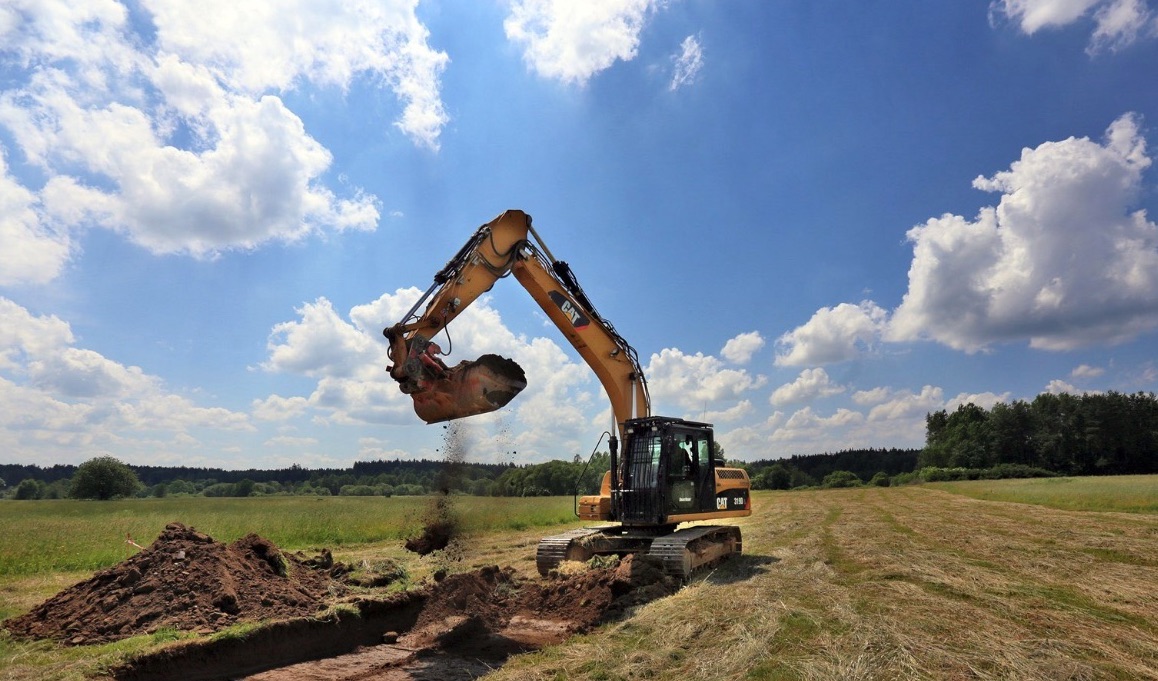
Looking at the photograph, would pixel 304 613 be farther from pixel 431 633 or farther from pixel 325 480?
pixel 325 480

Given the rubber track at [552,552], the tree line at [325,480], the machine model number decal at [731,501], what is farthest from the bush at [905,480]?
the rubber track at [552,552]

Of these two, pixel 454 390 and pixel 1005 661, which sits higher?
pixel 454 390

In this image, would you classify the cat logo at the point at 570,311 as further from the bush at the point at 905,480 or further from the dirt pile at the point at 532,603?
the bush at the point at 905,480

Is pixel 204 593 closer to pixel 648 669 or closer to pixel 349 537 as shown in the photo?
pixel 648 669

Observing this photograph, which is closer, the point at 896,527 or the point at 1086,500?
the point at 896,527

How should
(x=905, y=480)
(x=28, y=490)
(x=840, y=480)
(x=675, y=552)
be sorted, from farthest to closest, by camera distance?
(x=28, y=490), (x=840, y=480), (x=905, y=480), (x=675, y=552)

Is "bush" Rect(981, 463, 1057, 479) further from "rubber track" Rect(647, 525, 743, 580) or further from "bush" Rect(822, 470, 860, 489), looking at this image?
"rubber track" Rect(647, 525, 743, 580)

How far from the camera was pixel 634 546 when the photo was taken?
11.3m

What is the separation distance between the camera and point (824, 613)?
27.2ft

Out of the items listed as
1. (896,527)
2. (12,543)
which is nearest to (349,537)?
(12,543)

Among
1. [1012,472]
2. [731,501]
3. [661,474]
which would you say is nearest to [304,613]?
[661,474]

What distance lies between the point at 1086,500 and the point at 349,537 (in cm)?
3519

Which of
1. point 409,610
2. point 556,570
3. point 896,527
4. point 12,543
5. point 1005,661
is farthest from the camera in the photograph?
point 896,527

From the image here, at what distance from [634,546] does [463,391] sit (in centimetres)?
489
